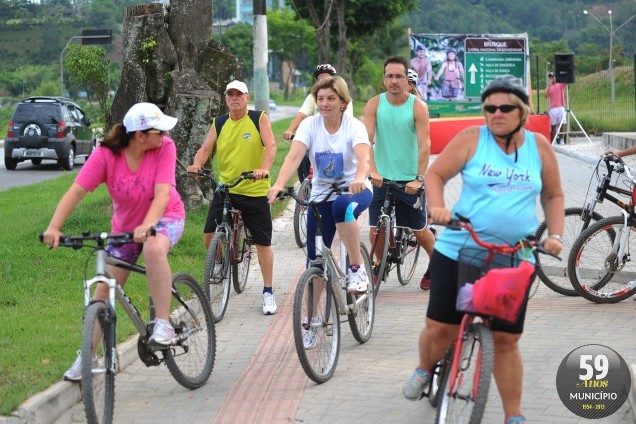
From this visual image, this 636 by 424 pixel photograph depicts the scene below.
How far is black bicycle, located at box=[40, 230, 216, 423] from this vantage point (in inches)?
214

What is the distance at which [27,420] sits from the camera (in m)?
5.66

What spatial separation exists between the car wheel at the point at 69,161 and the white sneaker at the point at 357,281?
20.9 meters

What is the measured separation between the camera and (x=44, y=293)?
353 inches

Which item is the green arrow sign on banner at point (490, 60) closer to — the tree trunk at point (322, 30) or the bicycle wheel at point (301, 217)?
the tree trunk at point (322, 30)

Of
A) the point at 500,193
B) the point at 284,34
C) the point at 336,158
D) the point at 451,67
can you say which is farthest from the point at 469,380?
the point at 284,34

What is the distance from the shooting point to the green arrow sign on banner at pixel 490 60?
29.9 metres

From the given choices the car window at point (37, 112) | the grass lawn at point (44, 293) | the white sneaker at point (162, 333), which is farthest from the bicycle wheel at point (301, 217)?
the car window at point (37, 112)

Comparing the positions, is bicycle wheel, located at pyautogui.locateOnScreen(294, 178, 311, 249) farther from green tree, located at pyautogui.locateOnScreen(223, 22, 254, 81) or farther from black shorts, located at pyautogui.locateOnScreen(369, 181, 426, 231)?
green tree, located at pyautogui.locateOnScreen(223, 22, 254, 81)

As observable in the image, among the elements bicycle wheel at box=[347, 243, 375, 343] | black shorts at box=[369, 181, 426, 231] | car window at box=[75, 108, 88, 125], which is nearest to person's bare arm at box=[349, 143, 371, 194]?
bicycle wheel at box=[347, 243, 375, 343]

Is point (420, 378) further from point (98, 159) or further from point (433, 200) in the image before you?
point (98, 159)

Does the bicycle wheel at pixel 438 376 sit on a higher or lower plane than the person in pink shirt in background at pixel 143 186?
lower

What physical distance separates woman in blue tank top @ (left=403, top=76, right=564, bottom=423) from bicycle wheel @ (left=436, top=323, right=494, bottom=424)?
0.49ft

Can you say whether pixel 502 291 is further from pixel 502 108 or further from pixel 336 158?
pixel 336 158

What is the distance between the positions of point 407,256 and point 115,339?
14.6 ft
